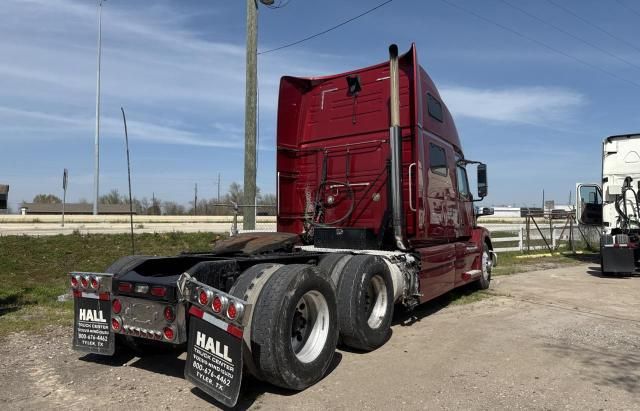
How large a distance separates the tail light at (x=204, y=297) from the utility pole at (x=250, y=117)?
5399 millimetres

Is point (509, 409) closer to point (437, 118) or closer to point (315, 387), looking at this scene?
point (315, 387)

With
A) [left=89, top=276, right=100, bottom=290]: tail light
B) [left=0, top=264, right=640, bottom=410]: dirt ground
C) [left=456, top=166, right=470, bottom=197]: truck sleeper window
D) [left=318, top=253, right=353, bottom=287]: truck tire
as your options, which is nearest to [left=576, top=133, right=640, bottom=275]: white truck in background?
[left=456, top=166, right=470, bottom=197]: truck sleeper window

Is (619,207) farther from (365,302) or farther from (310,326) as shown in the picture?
(310,326)

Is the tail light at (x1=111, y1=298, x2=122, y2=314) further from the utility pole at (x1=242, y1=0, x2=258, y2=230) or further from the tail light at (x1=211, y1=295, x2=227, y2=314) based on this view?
the utility pole at (x1=242, y1=0, x2=258, y2=230)

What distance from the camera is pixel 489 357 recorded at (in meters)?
5.25

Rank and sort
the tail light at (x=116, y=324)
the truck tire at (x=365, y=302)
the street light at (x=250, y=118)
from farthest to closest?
the street light at (x=250, y=118) → the truck tire at (x=365, y=302) → the tail light at (x=116, y=324)

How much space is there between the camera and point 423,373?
4719 millimetres

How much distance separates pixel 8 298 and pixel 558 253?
731 inches

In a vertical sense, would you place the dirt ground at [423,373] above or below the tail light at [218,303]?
below

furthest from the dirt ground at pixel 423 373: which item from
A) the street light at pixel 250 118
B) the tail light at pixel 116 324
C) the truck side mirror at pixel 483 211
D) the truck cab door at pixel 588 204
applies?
the truck cab door at pixel 588 204

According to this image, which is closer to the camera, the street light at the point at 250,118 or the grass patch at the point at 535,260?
the street light at the point at 250,118

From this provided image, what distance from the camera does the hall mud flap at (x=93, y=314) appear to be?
465 centimetres

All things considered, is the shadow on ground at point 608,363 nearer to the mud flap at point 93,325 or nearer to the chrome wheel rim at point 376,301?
the chrome wheel rim at point 376,301

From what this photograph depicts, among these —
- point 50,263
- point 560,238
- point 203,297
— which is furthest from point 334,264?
point 560,238
